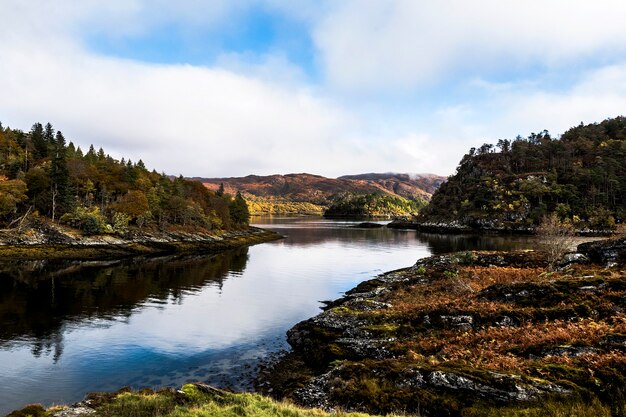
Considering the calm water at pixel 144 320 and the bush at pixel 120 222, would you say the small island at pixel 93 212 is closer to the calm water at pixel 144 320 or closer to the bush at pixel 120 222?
the bush at pixel 120 222

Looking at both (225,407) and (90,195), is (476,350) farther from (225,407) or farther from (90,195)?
(90,195)

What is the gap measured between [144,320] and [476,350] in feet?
128

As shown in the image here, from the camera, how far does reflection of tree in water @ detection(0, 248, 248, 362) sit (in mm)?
40188

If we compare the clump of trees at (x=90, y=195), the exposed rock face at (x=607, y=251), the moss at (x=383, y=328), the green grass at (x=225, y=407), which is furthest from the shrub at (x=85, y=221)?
the exposed rock face at (x=607, y=251)

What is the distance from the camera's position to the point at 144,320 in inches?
1789

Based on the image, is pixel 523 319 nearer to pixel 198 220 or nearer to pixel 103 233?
pixel 103 233

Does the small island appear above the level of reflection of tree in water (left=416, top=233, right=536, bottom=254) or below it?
above

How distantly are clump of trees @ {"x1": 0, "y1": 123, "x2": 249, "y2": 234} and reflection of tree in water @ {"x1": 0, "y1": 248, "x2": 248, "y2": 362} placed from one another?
112 ft

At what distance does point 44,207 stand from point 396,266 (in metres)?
112

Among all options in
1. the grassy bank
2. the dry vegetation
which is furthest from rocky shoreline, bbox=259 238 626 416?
the grassy bank

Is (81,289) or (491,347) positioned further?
(81,289)

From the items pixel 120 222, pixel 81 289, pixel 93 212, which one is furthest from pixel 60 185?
pixel 81 289

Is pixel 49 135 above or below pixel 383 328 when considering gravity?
above

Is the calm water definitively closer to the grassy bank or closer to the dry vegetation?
the grassy bank
